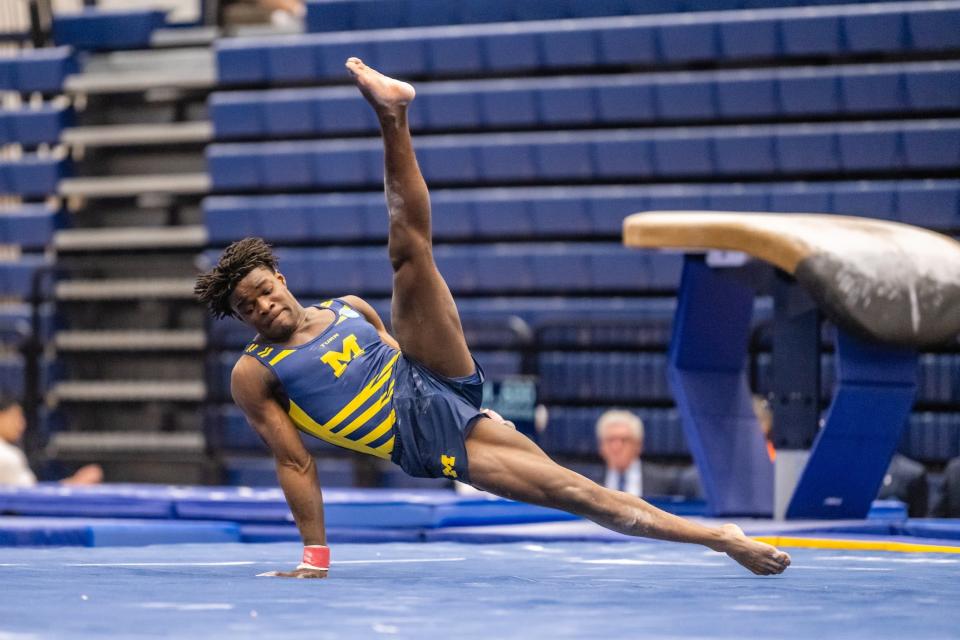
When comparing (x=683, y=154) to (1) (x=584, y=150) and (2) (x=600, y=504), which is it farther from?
(2) (x=600, y=504)

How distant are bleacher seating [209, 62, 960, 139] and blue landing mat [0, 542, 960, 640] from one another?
4.49 meters

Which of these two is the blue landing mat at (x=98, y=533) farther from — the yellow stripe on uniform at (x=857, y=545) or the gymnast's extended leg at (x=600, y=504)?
the yellow stripe on uniform at (x=857, y=545)

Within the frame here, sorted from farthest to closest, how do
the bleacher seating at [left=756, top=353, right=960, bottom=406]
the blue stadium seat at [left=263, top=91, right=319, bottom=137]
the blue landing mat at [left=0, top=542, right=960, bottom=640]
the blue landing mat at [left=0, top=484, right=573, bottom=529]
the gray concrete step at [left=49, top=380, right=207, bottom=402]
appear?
the gray concrete step at [left=49, top=380, right=207, bottom=402] < the blue stadium seat at [left=263, top=91, right=319, bottom=137] < the bleacher seating at [left=756, top=353, right=960, bottom=406] < the blue landing mat at [left=0, top=484, right=573, bottom=529] < the blue landing mat at [left=0, top=542, right=960, bottom=640]

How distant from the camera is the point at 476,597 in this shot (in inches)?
134

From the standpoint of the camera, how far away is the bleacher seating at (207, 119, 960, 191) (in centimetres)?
871

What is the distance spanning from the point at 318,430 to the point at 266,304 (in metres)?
0.42

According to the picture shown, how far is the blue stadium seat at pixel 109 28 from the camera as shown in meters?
10.7

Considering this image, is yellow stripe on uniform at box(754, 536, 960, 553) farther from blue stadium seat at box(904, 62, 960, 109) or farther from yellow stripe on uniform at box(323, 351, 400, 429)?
blue stadium seat at box(904, 62, 960, 109)

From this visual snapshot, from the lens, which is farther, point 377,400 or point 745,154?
point 745,154

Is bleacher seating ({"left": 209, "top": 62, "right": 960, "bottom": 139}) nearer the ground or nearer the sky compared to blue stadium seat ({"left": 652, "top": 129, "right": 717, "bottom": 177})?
nearer the sky

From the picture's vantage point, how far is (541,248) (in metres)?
9.44

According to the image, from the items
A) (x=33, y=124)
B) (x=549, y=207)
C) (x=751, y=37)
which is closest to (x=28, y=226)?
(x=33, y=124)

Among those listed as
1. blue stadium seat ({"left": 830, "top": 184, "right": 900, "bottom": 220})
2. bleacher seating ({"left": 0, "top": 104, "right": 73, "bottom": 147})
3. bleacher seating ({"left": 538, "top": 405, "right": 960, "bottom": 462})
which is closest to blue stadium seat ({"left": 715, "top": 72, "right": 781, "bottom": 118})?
blue stadium seat ({"left": 830, "top": 184, "right": 900, "bottom": 220})

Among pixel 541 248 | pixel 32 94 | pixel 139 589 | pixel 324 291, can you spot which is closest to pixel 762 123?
pixel 541 248
